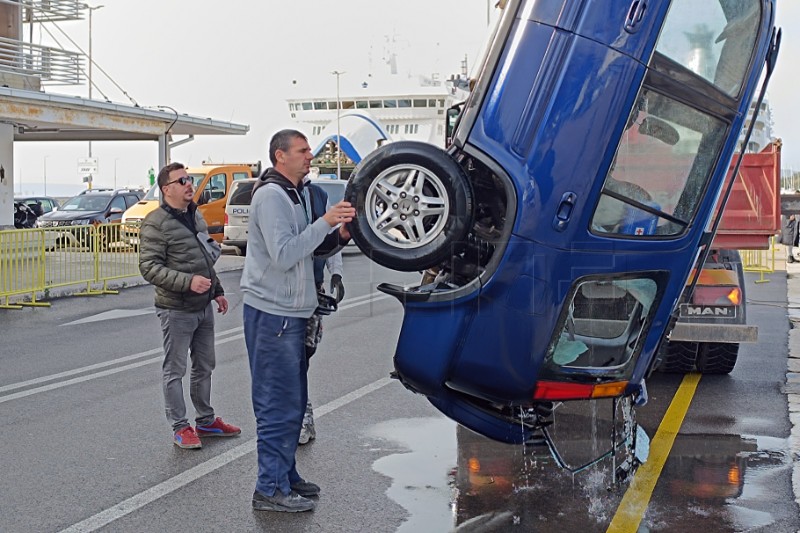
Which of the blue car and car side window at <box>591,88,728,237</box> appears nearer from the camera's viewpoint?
the blue car

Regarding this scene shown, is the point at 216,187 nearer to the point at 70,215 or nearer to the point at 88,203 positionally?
the point at 70,215

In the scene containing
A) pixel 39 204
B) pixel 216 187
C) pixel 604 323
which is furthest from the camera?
pixel 39 204

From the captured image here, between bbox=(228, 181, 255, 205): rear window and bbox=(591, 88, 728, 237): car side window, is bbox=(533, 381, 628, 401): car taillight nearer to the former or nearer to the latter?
bbox=(591, 88, 728, 237): car side window

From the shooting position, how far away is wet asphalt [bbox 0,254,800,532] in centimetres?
524

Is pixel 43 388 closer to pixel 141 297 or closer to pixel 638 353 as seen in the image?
pixel 638 353

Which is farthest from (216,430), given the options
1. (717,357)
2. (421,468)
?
(717,357)

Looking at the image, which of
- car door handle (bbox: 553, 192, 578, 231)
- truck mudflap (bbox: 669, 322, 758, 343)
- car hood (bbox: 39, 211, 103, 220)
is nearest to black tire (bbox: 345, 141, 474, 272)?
car door handle (bbox: 553, 192, 578, 231)

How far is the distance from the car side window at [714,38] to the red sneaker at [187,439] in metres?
3.76

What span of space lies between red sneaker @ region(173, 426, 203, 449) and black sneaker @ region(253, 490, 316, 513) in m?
1.31

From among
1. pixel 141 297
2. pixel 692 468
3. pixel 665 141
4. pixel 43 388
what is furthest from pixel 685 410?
pixel 141 297

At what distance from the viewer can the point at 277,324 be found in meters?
5.34

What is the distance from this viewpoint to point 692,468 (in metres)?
6.16

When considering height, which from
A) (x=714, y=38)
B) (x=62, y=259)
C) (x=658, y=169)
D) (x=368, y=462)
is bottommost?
(x=62, y=259)

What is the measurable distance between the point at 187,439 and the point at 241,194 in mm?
17232
